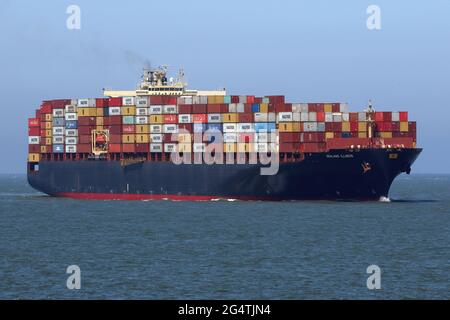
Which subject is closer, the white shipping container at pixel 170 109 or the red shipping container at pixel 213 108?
the red shipping container at pixel 213 108

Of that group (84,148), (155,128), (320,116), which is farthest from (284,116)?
(84,148)

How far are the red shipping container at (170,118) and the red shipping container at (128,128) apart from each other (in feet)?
14.9

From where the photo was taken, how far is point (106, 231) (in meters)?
67.1

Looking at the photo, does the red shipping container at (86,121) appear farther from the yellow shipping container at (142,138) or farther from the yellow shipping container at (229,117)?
the yellow shipping container at (229,117)

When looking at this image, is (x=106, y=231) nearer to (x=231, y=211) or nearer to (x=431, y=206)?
(x=231, y=211)

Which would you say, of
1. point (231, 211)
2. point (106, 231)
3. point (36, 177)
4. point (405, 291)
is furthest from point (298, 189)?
point (405, 291)

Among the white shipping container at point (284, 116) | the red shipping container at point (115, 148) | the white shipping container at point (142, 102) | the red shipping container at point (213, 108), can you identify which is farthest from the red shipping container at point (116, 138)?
the white shipping container at point (284, 116)

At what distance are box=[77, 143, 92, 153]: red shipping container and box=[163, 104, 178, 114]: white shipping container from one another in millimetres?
11198

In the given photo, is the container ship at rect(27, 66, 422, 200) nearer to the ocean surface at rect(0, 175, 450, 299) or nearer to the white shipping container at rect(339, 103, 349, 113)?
the white shipping container at rect(339, 103, 349, 113)

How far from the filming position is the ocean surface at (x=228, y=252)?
134ft

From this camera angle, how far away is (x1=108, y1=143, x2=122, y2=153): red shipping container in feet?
349

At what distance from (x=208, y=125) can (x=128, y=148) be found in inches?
438

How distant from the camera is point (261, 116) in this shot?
96.3m

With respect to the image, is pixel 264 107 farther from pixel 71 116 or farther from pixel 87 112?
pixel 71 116
